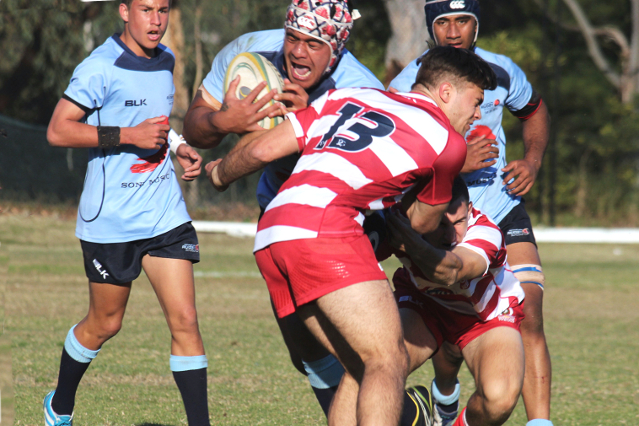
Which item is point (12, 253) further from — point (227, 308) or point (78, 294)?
point (227, 308)

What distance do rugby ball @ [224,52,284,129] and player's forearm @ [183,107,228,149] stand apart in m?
0.17

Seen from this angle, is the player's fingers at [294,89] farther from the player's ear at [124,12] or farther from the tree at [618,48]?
the tree at [618,48]

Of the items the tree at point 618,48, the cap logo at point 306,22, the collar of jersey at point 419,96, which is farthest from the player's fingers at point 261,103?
the tree at point 618,48

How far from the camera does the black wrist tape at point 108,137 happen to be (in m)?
3.88

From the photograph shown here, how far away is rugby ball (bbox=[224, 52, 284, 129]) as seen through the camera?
132 inches

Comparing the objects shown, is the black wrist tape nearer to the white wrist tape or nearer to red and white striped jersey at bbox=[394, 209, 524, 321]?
the white wrist tape

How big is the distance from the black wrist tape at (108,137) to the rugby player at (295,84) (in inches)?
16.9

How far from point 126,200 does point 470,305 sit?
1817 mm

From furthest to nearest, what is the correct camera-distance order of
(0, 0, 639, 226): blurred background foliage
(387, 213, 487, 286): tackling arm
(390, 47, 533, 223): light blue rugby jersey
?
(0, 0, 639, 226): blurred background foliage
(390, 47, 533, 223): light blue rugby jersey
(387, 213, 487, 286): tackling arm

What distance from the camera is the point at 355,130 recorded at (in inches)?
111

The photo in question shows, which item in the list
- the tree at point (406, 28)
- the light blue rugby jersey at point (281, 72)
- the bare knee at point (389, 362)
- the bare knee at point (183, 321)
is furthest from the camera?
the tree at point (406, 28)

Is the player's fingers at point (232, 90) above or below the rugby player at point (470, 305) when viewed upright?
above

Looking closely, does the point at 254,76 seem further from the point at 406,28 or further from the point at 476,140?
the point at 406,28

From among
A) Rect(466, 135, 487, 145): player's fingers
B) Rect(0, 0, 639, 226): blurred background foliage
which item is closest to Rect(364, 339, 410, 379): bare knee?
Rect(466, 135, 487, 145): player's fingers
